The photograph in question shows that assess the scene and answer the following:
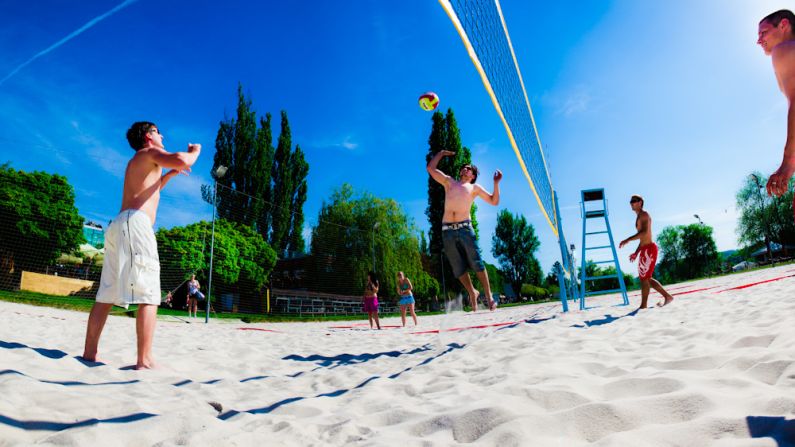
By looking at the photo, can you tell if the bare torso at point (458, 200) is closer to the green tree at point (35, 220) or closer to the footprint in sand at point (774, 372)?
the footprint in sand at point (774, 372)

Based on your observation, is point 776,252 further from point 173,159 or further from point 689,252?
point 173,159

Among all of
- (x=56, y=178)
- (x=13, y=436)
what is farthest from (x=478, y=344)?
(x=56, y=178)

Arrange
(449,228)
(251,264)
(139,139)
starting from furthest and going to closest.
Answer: (251,264), (449,228), (139,139)

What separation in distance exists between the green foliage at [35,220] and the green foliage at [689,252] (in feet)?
145

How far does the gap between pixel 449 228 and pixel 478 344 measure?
3.57 ft

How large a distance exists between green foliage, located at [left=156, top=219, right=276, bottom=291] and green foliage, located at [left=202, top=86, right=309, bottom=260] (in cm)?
186

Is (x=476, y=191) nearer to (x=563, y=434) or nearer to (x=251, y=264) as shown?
(x=563, y=434)

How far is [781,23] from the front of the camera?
1550 millimetres

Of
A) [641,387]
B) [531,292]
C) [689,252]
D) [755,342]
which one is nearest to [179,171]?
Result: [641,387]

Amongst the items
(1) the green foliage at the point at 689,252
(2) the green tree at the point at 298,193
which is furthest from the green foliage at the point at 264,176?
(1) the green foliage at the point at 689,252

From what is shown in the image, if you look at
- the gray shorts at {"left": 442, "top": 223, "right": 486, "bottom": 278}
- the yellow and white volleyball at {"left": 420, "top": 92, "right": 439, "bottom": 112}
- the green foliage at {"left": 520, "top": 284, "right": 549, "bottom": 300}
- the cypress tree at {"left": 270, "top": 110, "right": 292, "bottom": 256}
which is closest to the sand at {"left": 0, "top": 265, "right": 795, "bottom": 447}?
the gray shorts at {"left": 442, "top": 223, "right": 486, "bottom": 278}

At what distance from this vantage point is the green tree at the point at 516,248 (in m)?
38.6

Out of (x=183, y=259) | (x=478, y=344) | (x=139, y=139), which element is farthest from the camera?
(x=183, y=259)

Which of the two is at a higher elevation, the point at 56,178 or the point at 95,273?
the point at 56,178
